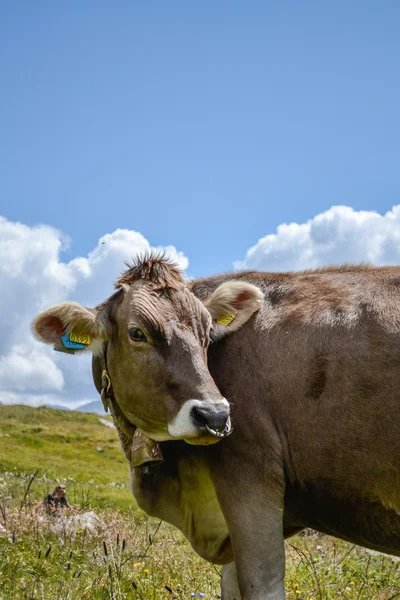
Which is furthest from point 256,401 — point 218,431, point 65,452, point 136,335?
point 65,452

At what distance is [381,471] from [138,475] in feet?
8.28

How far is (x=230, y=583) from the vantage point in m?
7.16

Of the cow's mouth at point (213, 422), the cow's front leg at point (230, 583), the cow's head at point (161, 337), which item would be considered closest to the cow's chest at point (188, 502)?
the cow's front leg at point (230, 583)

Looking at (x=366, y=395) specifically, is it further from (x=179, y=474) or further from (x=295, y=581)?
(x=295, y=581)

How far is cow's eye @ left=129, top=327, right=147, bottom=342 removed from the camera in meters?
6.24

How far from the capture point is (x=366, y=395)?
18.9 ft

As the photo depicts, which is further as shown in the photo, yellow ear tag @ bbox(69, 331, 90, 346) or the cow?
yellow ear tag @ bbox(69, 331, 90, 346)

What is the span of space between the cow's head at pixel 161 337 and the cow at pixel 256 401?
14 millimetres

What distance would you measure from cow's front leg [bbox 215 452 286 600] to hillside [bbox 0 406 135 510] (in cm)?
2081

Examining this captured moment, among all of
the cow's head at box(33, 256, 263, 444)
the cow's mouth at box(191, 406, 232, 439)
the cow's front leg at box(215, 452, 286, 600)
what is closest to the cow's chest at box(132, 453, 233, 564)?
the cow's front leg at box(215, 452, 286, 600)

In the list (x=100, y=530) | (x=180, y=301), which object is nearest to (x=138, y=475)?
(x=180, y=301)

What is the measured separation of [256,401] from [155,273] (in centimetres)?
165

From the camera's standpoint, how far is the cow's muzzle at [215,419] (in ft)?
17.9

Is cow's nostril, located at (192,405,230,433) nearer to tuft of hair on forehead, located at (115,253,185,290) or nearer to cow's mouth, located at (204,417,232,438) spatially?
cow's mouth, located at (204,417,232,438)
